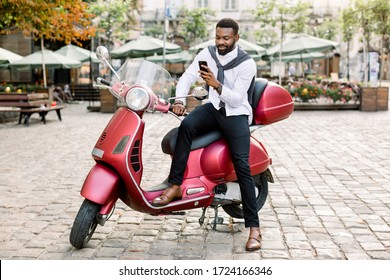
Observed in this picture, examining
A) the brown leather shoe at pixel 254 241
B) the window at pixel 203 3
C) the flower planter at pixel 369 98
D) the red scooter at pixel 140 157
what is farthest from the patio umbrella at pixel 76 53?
the window at pixel 203 3

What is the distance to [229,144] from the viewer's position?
188 inches

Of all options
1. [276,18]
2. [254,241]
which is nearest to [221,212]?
[254,241]

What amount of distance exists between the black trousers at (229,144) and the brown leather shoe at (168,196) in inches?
1.8

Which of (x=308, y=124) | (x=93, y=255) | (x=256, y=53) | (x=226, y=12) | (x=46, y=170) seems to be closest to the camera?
(x=93, y=255)

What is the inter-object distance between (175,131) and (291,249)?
1.24 metres

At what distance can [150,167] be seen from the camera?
870cm

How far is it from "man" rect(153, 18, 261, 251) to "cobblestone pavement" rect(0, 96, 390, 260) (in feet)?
1.29

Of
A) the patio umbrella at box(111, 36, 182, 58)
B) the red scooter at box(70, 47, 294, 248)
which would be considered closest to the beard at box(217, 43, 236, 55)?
the red scooter at box(70, 47, 294, 248)

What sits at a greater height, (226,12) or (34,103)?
(226,12)

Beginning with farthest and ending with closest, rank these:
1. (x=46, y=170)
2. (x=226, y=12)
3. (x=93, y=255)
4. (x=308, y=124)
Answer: (x=226, y=12)
(x=308, y=124)
(x=46, y=170)
(x=93, y=255)

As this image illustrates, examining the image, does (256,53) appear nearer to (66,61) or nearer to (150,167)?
(66,61)

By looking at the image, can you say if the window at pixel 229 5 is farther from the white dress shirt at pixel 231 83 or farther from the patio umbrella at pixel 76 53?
the white dress shirt at pixel 231 83

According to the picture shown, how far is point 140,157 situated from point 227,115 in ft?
2.33

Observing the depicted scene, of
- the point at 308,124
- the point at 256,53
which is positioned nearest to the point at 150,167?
the point at 308,124
